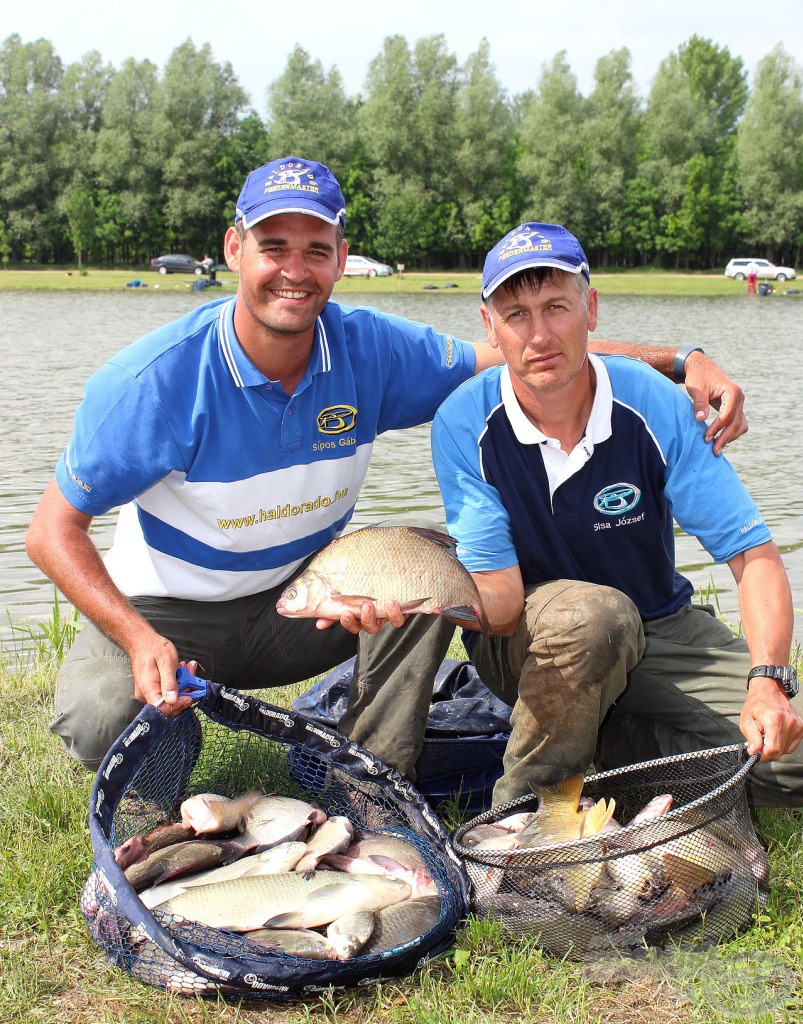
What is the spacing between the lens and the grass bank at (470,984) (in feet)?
7.67

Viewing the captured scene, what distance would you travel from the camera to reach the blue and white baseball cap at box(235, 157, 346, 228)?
11.2 feet

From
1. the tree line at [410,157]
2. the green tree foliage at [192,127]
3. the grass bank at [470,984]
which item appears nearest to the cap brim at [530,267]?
the grass bank at [470,984]

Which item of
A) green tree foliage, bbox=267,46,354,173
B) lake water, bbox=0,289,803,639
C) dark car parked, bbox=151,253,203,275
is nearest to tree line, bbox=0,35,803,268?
green tree foliage, bbox=267,46,354,173

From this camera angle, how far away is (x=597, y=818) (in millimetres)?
2777

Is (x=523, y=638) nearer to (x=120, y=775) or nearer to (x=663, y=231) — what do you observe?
(x=120, y=775)

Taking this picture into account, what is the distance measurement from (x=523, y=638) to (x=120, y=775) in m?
1.23

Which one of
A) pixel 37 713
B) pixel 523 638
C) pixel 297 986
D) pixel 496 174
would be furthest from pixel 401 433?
pixel 496 174

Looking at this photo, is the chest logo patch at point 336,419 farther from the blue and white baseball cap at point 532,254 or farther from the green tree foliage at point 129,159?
the green tree foliage at point 129,159

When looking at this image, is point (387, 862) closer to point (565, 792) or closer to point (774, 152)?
point (565, 792)

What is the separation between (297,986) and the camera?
92.1 inches

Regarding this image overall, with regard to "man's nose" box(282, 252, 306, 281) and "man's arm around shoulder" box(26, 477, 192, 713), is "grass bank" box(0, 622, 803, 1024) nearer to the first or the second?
"man's arm around shoulder" box(26, 477, 192, 713)

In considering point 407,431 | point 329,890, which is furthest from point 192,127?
point 329,890

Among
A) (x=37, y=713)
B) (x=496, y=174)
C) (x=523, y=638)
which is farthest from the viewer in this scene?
(x=496, y=174)

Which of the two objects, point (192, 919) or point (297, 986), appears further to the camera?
point (192, 919)
